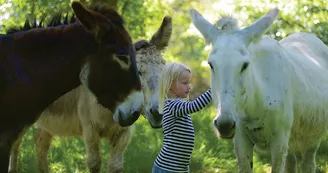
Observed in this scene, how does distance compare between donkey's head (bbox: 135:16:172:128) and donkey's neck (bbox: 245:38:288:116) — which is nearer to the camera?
donkey's neck (bbox: 245:38:288:116)

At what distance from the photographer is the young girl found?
203 inches

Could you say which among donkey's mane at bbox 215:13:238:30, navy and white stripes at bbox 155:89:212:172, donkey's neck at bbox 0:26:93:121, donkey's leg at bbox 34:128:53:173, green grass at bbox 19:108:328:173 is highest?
donkey's mane at bbox 215:13:238:30

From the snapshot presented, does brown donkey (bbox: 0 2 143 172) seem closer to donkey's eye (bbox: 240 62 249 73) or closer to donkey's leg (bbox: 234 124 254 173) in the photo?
donkey's eye (bbox: 240 62 249 73)

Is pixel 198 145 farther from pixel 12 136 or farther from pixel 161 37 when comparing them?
pixel 12 136

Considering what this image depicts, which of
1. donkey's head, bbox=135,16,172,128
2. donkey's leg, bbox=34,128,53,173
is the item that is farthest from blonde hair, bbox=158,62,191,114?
donkey's leg, bbox=34,128,53,173

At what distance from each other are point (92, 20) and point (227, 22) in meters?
1.02

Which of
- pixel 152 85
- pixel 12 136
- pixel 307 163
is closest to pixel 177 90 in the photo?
pixel 152 85

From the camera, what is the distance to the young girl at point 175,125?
515 cm

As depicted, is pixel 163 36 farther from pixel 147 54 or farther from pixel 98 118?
pixel 98 118

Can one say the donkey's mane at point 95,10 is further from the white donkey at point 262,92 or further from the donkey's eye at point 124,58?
the white donkey at point 262,92

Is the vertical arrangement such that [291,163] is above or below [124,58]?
below

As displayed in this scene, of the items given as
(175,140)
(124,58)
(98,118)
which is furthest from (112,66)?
(98,118)

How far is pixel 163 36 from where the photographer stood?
658 cm

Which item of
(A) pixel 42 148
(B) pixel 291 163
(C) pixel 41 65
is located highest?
(C) pixel 41 65
